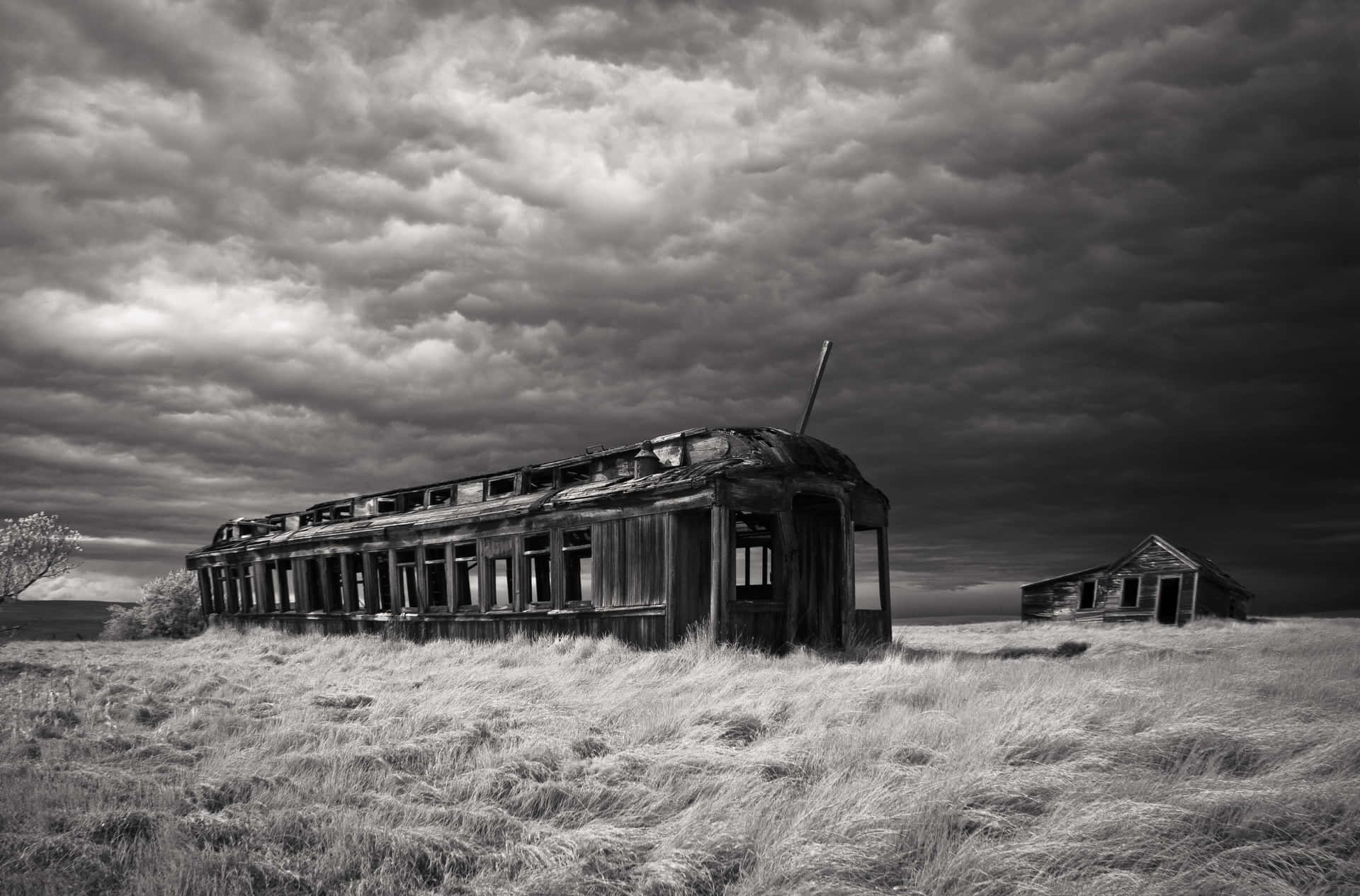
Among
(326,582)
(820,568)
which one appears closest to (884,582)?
(820,568)

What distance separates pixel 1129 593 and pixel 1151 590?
111 centimetres

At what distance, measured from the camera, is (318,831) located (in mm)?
5711

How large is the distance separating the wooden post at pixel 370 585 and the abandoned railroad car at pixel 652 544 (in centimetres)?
5

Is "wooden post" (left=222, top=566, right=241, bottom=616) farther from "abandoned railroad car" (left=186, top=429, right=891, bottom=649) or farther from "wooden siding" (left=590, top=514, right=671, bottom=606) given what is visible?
Answer: "wooden siding" (left=590, top=514, right=671, bottom=606)

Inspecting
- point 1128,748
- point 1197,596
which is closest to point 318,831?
point 1128,748

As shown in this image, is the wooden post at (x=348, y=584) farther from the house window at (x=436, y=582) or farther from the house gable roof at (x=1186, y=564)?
the house gable roof at (x=1186, y=564)

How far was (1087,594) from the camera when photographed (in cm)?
3997

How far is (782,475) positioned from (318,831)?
11.8m

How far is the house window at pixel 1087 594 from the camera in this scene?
1563 inches

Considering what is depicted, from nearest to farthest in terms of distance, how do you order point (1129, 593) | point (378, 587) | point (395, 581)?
point (395, 581)
point (378, 587)
point (1129, 593)

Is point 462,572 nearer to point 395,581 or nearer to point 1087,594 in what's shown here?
point 395,581

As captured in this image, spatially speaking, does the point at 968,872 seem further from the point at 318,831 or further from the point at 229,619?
the point at 229,619

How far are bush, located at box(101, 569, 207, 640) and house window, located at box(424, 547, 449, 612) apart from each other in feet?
55.3

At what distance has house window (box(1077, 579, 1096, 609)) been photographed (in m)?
39.7
